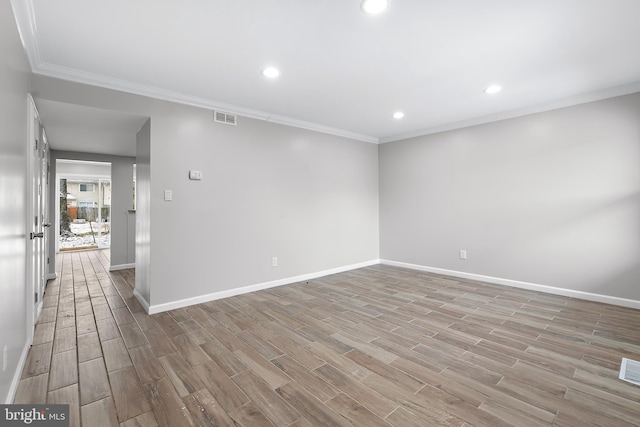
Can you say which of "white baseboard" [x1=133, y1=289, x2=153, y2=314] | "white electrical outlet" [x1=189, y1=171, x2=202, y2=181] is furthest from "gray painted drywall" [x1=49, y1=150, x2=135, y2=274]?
"white electrical outlet" [x1=189, y1=171, x2=202, y2=181]

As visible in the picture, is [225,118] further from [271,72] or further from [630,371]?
[630,371]

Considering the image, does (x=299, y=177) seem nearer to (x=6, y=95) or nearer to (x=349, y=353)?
(x=349, y=353)

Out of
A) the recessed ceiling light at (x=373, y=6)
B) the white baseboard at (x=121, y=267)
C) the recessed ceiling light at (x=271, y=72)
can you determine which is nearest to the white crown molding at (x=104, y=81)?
the recessed ceiling light at (x=271, y=72)

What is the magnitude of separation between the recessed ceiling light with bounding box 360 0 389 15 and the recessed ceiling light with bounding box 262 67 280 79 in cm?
114

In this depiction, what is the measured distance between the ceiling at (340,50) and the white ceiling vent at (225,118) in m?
0.10

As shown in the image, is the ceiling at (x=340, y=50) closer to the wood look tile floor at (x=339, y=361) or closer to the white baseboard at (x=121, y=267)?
Result: the wood look tile floor at (x=339, y=361)

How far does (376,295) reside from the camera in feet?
12.6

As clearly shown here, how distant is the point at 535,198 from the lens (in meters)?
3.95

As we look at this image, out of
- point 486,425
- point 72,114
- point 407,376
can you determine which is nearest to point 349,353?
point 407,376

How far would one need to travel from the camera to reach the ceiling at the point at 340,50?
1.98 m

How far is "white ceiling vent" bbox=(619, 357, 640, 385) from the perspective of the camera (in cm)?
198

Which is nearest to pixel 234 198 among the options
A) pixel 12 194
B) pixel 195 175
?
pixel 195 175

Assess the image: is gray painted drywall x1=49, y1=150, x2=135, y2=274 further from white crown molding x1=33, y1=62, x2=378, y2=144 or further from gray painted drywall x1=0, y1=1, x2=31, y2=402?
gray painted drywall x1=0, y1=1, x2=31, y2=402

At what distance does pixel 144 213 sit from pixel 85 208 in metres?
6.53
